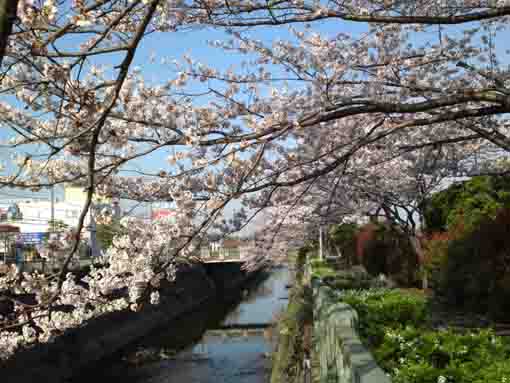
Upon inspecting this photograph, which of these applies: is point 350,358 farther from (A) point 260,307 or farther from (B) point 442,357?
(A) point 260,307

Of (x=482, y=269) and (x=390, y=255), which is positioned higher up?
(x=390, y=255)

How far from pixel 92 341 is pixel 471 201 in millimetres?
13812

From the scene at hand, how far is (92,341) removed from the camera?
2012 cm

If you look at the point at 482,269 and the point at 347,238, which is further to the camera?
the point at 347,238

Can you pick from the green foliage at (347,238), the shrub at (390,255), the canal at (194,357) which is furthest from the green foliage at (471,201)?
the green foliage at (347,238)

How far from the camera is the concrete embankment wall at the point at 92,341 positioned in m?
15.2

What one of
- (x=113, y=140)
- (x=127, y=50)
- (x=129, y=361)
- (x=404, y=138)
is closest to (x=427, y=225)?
(x=404, y=138)

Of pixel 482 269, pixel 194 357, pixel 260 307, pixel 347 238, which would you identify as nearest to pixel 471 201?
pixel 482 269

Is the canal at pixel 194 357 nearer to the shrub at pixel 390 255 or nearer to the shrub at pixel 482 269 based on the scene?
the shrub at pixel 390 255

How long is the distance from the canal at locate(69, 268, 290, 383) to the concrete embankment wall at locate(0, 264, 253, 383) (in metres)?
0.45

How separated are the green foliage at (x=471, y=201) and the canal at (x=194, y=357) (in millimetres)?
6839

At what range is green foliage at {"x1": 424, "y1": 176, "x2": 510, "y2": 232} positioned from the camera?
46.5ft

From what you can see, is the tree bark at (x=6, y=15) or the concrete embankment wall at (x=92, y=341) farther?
the concrete embankment wall at (x=92, y=341)

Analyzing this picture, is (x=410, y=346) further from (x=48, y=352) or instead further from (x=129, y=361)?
(x=129, y=361)
